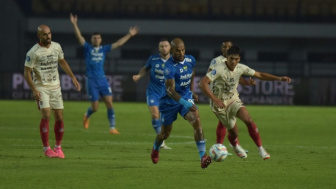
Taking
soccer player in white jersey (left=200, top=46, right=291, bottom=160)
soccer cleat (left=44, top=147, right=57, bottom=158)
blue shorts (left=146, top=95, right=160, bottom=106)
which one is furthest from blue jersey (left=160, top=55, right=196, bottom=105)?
blue shorts (left=146, top=95, right=160, bottom=106)

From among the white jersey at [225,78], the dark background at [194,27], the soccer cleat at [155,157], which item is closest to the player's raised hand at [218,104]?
the white jersey at [225,78]

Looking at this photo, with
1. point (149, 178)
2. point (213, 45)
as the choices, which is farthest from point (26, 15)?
point (149, 178)

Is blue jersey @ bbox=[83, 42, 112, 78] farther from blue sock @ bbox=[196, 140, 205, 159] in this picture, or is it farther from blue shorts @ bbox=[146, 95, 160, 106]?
blue sock @ bbox=[196, 140, 205, 159]

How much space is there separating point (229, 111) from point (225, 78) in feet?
1.71

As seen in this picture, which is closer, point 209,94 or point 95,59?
point 209,94

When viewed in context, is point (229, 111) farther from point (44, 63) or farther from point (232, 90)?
point (44, 63)

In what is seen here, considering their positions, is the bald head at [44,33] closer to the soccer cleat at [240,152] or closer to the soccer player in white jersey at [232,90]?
the soccer player in white jersey at [232,90]

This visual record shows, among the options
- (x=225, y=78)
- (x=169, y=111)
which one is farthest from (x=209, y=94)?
(x=225, y=78)

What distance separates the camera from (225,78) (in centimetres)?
1385

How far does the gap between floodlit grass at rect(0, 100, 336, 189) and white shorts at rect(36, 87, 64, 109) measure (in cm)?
85

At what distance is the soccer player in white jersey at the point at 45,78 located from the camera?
14320 mm

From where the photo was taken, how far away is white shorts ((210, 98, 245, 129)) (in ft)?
45.6

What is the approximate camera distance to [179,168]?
1273cm

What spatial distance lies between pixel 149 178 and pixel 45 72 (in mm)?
3818
